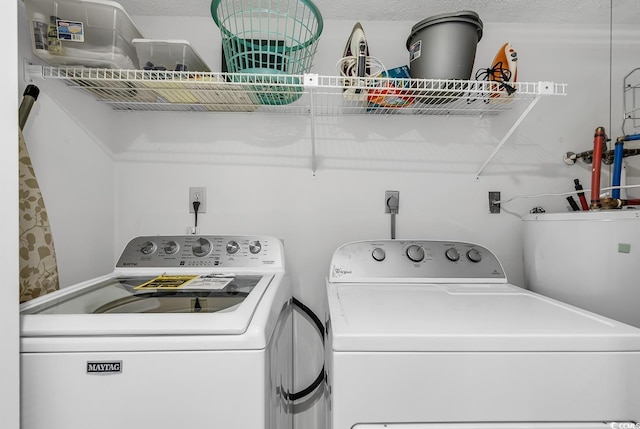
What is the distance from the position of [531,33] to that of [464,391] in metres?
1.76

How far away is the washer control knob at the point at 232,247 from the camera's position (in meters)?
1.43

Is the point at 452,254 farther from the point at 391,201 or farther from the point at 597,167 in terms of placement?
the point at 597,167

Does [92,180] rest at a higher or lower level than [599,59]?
lower

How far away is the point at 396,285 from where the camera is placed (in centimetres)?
133

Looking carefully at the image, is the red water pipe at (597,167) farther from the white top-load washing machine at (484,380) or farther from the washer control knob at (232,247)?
the washer control knob at (232,247)

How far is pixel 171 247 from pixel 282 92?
2.65 feet

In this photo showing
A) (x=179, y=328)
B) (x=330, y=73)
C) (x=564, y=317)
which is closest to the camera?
(x=179, y=328)

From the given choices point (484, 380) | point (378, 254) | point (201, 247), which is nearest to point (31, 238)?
point (201, 247)

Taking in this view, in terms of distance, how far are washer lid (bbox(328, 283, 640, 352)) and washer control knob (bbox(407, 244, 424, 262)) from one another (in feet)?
0.92

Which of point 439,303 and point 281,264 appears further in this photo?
point 281,264

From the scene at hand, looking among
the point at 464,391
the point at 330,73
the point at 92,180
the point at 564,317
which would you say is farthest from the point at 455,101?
the point at 92,180

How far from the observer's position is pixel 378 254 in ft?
4.62

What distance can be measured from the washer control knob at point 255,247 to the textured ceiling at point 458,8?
3.72 ft

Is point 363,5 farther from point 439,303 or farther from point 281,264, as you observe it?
point 439,303
